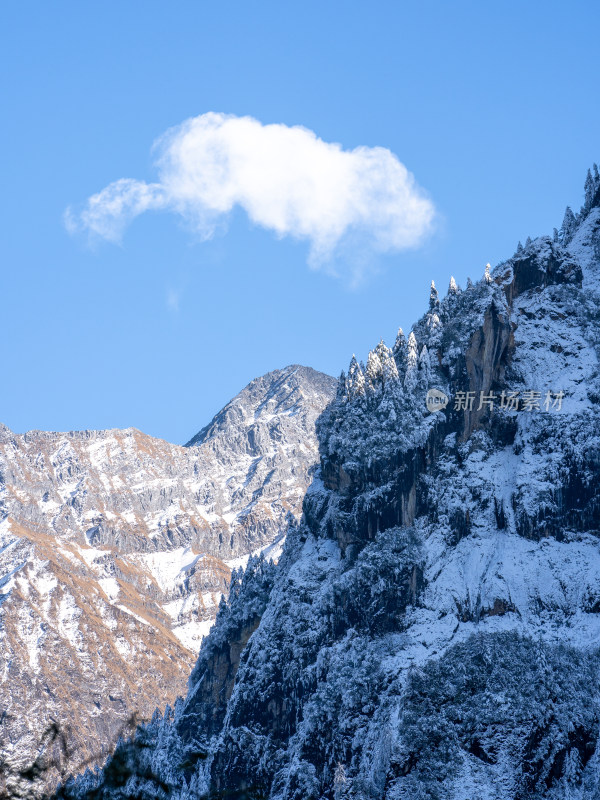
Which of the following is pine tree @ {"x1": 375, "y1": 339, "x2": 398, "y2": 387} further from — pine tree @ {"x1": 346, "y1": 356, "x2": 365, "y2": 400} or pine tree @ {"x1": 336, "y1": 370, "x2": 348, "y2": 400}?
pine tree @ {"x1": 336, "y1": 370, "x2": 348, "y2": 400}

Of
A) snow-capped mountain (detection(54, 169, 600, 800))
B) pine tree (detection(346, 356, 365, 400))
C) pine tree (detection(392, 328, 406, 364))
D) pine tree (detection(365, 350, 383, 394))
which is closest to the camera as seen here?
snow-capped mountain (detection(54, 169, 600, 800))

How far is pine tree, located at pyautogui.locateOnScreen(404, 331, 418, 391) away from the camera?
16838cm

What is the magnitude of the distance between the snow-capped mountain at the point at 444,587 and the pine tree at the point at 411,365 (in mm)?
412

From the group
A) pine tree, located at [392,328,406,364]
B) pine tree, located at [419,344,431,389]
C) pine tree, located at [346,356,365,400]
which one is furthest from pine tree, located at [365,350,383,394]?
pine tree, located at [419,344,431,389]

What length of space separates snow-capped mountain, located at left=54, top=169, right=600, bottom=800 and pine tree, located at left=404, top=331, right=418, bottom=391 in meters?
0.41

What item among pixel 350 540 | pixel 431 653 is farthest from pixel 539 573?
pixel 350 540

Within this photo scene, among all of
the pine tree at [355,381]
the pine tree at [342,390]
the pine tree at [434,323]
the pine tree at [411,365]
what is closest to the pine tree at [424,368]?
the pine tree at [411,365]

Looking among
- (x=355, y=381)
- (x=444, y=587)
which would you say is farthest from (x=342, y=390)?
(x=444, y=587)

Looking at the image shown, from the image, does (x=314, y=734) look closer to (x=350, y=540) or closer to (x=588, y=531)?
(x=350, y=540)

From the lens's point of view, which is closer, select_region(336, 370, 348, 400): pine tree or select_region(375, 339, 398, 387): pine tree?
select_region(375, 339, 398, 387): pine tree

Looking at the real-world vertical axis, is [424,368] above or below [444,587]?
above

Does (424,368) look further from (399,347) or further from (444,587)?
(444,587)

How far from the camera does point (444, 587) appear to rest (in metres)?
149

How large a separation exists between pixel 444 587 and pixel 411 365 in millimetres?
34358
